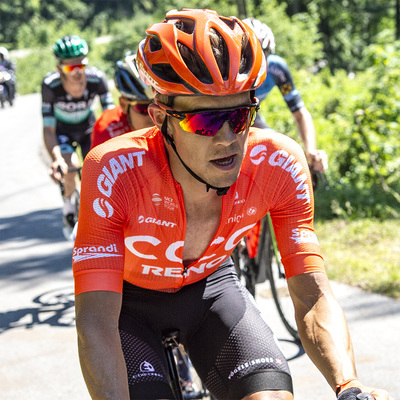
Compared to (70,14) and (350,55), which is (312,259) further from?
(70,14)

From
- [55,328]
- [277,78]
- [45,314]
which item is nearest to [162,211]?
[277,78]

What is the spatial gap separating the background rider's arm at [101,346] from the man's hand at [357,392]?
689 mm

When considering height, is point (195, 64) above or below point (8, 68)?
above

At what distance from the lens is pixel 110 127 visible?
4.71 m

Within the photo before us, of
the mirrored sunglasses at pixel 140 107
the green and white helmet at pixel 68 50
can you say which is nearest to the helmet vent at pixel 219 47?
the mirrored sunglasses at pixel 140 107

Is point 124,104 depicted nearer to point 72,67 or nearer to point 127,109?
point 127,109

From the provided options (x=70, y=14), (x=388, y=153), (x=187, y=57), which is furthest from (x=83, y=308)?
(x=70, y=14)

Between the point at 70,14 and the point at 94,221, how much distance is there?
11052 cm

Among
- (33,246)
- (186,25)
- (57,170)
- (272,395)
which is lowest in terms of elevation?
(33,246)

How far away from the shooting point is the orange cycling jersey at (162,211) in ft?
7.91

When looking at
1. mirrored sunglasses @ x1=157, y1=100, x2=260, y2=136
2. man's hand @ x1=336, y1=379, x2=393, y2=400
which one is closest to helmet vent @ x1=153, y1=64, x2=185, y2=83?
mirrored sunglasses @ x1=157, y1=100, x2=260, y2=136

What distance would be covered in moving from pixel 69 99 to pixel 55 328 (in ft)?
9.29

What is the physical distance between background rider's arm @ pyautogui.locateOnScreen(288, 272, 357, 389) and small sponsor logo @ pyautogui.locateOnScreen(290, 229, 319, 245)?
0.14 meters

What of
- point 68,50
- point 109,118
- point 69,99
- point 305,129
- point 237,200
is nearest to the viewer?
point 237,200
